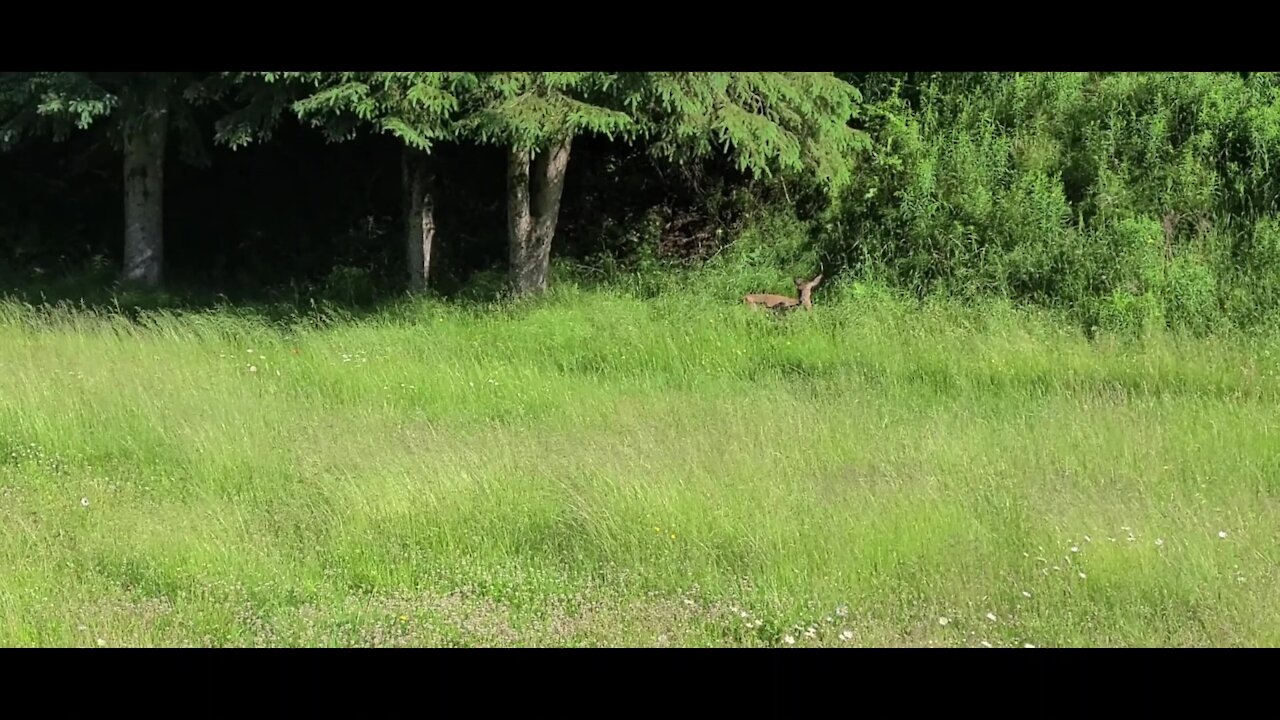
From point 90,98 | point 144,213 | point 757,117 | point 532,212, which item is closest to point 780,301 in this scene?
point 757,117

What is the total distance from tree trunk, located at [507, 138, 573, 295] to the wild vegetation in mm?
42

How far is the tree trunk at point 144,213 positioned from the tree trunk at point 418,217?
3.66 m

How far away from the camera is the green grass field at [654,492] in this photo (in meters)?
4.14

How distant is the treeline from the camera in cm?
899

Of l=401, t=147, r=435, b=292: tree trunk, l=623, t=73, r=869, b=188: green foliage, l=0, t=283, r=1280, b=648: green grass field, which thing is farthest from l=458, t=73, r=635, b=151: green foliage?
l=401, t=147, r=435, b=292: tree trunk

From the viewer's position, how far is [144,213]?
13.2m

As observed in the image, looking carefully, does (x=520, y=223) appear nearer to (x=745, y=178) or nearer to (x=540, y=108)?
(x=540, y=108)

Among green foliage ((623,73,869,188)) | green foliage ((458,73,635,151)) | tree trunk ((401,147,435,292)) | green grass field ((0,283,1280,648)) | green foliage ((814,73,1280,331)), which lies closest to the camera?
green grass field ((0,283,1280,648))

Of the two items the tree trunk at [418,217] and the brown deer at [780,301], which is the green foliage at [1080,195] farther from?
the tree trunk at [418,217]

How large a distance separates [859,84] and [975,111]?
1.46 metres

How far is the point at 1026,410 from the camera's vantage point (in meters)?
6.73

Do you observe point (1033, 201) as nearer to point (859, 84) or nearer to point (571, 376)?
point (859, 84)

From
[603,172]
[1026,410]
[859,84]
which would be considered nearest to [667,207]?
[603,172]

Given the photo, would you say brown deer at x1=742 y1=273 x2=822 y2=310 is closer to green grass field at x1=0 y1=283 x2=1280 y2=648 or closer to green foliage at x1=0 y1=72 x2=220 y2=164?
green grass field at x1=0 y1=283 x2=1280 y2=648
